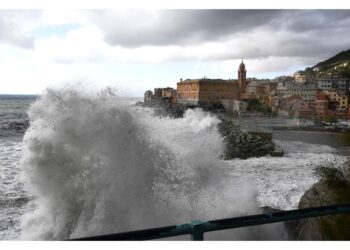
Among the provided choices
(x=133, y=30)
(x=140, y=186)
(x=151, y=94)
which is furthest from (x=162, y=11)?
(x=140, y=186)

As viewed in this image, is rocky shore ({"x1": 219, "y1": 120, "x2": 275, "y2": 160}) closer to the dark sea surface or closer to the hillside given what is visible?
the hillside

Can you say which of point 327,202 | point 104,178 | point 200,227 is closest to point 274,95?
point 327,202

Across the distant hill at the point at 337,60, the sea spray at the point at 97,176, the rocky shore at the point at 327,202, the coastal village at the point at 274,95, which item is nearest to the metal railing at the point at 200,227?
the rocky shore at the point at 327,202

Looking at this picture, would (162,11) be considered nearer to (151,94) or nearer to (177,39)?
(177,39)

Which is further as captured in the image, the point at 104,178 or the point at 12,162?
the point at 104,178

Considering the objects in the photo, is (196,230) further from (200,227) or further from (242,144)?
(242,144)
